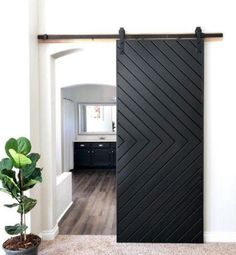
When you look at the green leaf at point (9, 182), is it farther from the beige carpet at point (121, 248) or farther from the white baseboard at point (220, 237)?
the white baseboard at point (220, 237)

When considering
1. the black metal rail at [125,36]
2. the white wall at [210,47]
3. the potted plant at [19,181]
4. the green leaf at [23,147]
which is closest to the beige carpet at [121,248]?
the white wall at [210,47]

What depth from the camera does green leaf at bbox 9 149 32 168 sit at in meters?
2.72

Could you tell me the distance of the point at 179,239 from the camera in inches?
142

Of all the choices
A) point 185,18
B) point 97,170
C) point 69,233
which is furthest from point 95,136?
point 185,18

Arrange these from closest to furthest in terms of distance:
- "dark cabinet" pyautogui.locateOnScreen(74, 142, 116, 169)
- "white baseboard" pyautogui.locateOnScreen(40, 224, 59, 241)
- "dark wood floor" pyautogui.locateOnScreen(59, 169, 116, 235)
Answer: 1. "white baseboard" pyautogui.locateOnScreen(40, 224, 59, 241)
2. "dark wood floor" pyautogui.locateOnScreen(59, 169, 116, 235)
3. "dark cabinet" pyautogui.locateOnScreen(74, 142, 116, 169)

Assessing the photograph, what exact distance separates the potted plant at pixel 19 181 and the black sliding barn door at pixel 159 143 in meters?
1.16

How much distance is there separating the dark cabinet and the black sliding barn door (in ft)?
18.7

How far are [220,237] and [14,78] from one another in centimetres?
323

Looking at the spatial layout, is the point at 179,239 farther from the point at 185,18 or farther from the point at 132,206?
the point at 185,18

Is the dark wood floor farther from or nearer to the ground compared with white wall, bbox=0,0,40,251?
nearer to the ground

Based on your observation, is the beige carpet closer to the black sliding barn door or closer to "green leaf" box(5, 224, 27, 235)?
the black sliding barn door

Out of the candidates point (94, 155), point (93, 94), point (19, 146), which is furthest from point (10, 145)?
point (93, 94)

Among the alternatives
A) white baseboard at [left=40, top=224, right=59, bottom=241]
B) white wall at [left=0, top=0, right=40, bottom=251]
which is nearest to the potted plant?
white wall at [left=0, top=0, right=40, bottom=251]

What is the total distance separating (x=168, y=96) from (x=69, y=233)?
2.31 meters
